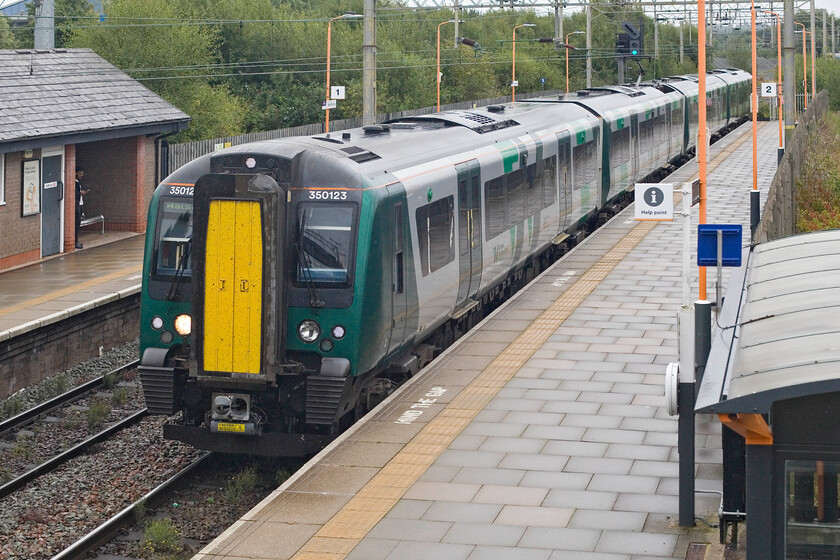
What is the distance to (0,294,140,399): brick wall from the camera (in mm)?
16031

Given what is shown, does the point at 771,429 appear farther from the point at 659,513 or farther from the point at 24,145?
the point at 24,145

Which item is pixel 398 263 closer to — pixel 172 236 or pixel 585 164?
pixel 172 236

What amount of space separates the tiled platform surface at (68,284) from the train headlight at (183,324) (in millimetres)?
4995

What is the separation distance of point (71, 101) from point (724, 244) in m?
17.0

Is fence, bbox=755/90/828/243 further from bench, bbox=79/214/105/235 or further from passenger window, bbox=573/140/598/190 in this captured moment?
bench, bbox=79/214/105/235

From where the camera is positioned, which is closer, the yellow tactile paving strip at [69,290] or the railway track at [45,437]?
the railway track at [45,437]

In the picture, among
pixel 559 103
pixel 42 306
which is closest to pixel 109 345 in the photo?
pixel 42 306

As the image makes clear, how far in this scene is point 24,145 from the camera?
20.5 meters

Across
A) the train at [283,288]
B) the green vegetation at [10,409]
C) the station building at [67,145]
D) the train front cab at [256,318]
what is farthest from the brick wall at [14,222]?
the train front cab at [256,318]

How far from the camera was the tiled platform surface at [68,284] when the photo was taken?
16.9m

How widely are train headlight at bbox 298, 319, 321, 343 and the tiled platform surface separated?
595 cm

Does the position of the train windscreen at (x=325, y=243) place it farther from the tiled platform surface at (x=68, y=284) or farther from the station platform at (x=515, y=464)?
the tiled platform surface at (x=68, y=284)

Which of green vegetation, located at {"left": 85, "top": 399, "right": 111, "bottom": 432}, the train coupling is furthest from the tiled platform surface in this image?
the train coupling

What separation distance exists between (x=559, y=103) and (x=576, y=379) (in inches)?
481
